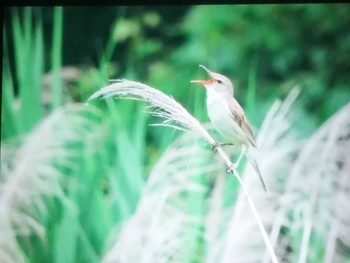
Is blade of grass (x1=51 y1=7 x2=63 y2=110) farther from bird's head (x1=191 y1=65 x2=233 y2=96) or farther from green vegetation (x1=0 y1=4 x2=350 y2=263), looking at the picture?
bird's head (x1=191 y1=65 x2=233 y2=96)

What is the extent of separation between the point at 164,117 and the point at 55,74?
0.38 metres

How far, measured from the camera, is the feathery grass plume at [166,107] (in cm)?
212

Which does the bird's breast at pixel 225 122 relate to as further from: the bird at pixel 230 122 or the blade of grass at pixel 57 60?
the blade of grass at pixel 57 60

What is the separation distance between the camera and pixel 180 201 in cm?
218

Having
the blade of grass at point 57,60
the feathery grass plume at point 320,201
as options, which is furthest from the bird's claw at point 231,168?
the blade of grass at point 57,60

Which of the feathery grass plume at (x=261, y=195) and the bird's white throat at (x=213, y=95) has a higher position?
the bird's white throat at (x=213, y=95)

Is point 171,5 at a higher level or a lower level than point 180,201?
higher

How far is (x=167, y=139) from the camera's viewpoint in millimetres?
2201

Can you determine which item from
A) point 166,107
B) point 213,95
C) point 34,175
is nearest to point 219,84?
point 213,95

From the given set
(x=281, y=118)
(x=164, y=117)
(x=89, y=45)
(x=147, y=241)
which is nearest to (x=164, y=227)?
(x=147, y=241)

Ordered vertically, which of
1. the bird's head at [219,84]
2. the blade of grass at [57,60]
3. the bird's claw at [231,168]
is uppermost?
the blade of grass at [57,60]

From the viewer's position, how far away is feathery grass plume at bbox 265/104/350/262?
6.83 ft

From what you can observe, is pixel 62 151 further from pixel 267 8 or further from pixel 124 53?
pixel 267 8

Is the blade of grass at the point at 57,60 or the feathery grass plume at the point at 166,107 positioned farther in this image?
the blade of grass at the point at 57,60
